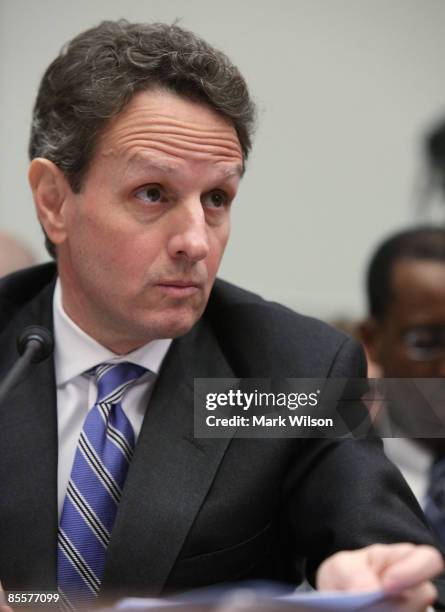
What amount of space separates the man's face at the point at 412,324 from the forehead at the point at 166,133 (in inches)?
25.6

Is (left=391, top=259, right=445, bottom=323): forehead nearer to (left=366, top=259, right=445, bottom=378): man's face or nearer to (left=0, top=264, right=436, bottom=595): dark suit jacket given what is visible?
(left=366, top=259, right=445, bottom=378): man's face

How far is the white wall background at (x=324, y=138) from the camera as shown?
3.05 metres

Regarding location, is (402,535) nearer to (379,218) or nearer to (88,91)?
(88,91)

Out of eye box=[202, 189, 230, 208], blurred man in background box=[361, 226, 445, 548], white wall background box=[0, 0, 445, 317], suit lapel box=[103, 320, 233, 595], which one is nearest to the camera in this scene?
suit lapel box=[103, 320, 233, 595]

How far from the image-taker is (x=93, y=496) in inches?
48.5

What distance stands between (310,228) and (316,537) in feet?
6.92

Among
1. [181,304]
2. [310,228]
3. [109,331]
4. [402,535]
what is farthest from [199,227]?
[310,228]

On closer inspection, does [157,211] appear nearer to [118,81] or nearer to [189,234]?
[189,234]

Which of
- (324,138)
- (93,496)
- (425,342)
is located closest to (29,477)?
(93,496)

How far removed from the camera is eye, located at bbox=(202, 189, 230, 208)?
129cm

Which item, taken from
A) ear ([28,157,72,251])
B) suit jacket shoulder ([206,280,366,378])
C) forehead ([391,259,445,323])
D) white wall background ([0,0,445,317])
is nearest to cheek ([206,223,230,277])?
suit jacket shoulder ([206,280,366,378])

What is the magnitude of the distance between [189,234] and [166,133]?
0.50 feet
